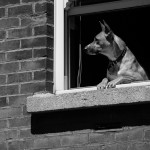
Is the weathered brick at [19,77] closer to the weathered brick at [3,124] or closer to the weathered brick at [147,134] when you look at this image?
the weathered brick at [3,124]

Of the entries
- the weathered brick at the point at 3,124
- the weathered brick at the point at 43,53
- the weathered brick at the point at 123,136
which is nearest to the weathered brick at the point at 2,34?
the weathered brick at the point at 43,53

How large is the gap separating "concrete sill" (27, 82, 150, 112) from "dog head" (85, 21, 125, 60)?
417mm

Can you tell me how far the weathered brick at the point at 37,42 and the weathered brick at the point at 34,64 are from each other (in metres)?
0.16

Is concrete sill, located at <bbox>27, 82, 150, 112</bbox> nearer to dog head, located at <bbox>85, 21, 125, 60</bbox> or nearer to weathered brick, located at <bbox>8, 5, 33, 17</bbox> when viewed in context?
dog head, located at <bbox>85, 21, 125, 60</bbox>

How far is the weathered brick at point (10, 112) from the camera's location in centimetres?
720

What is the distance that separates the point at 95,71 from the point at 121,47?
0.35 m

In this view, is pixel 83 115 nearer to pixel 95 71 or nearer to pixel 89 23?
pixel 95 71

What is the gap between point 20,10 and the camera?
7461 mm

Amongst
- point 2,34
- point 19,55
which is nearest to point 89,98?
point 19,55

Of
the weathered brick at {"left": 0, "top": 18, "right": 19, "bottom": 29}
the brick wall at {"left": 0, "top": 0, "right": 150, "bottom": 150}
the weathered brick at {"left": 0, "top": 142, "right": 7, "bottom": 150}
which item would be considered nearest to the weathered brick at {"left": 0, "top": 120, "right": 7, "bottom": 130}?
the brick wall at {"left": 0, "top": 0, "right": 150, "bottom": 150}

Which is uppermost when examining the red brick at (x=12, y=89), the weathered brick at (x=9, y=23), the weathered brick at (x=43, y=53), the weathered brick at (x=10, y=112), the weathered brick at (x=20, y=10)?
the weathered brick at (x=20, y=10)

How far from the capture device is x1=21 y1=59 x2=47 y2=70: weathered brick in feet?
23.6

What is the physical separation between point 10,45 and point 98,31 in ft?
2.94

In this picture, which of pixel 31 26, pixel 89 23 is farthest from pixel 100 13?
pixel 31 26
